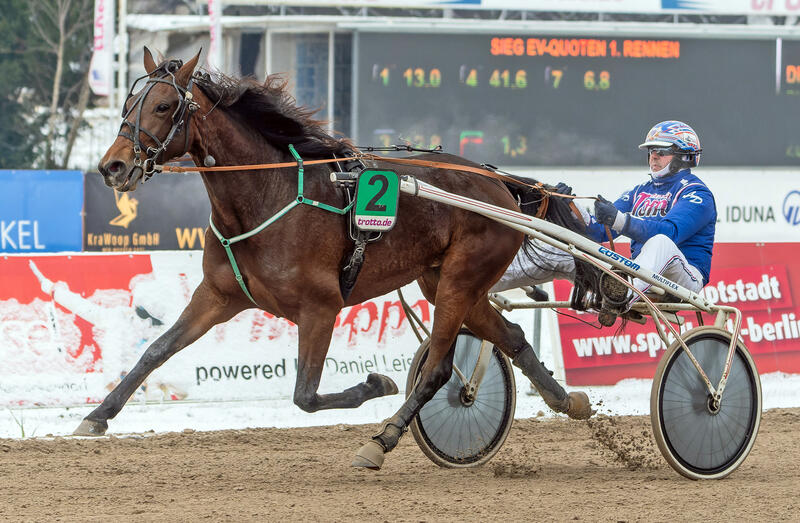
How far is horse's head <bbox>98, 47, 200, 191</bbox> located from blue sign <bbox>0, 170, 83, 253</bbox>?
8.74 meters

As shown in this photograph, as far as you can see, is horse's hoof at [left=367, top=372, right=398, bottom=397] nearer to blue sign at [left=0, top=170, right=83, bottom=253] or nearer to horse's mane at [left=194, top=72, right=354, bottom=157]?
horse's mane at [left=194, top=72, right=354, bottom=157]

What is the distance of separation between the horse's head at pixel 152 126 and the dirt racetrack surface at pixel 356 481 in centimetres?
134

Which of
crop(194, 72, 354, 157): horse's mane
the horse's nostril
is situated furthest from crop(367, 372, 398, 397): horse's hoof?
the horse's nostril

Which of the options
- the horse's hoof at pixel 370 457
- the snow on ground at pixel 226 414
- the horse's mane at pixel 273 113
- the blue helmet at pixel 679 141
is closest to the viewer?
the horse's mane at pixel 273 113

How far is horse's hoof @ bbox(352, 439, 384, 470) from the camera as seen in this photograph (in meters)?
5.07

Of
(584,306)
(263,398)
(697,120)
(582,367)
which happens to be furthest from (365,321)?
(697,120)

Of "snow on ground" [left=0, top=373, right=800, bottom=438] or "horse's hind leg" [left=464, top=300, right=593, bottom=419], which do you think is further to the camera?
"snow on ground" [left=0, top=373, right=800, bottom=438]

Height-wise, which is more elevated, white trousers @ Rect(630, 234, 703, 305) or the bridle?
the bridle

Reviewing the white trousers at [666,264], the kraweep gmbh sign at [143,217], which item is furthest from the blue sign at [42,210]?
the white trousers at [666,264]

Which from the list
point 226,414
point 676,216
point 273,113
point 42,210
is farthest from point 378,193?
point 42,210

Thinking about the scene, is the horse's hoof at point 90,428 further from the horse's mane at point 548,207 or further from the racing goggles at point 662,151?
the racing goggles at point 662,151

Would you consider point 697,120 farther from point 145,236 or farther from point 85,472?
point 85,472

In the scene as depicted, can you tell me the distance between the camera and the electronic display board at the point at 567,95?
18.0 metres

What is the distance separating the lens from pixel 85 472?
5.40m
